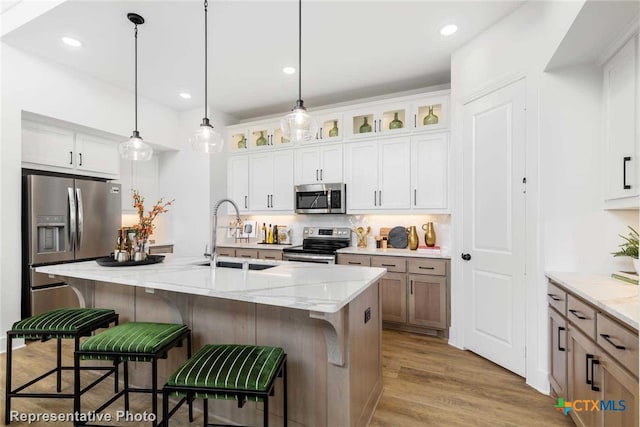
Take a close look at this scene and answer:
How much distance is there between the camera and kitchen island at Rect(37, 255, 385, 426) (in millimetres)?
1539

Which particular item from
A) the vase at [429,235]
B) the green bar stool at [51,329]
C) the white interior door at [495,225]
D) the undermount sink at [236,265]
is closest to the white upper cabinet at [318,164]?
the vase at [429,235]

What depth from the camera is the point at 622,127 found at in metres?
1.94

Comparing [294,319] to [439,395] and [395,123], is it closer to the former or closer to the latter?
[439,395]

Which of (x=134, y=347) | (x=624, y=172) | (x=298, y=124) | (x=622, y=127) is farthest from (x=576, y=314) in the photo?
(x=134, y=347)

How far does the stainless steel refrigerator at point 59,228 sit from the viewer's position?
10.3ft

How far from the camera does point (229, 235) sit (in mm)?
5141

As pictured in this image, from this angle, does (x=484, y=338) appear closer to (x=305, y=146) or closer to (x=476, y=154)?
(x=476, y=154)

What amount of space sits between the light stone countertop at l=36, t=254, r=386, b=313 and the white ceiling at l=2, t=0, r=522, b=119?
81.5 inches

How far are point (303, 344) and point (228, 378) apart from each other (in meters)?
0.49

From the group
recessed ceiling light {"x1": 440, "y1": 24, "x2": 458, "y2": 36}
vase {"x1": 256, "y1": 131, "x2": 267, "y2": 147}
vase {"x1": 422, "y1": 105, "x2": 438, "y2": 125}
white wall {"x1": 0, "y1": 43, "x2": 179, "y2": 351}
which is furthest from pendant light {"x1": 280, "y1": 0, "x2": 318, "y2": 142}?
white wall {"x1": 0, "y1": 43, "x2": 179, "y2": 351}

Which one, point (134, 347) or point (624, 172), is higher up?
point (624, 172)

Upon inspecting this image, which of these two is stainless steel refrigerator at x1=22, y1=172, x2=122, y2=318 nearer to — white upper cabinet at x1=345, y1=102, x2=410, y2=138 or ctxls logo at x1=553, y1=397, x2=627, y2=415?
white upper cabinet at x1=345, y1=102, x2=410, y2=138

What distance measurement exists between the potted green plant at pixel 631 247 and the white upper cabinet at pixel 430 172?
163 centimetres

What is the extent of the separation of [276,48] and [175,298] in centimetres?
252
